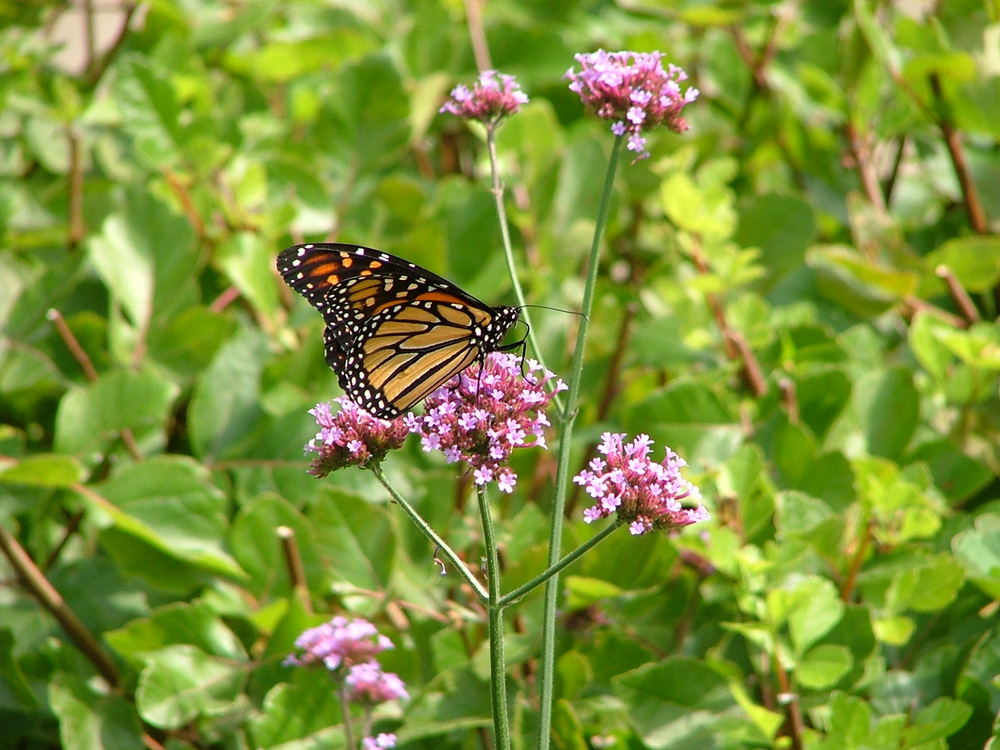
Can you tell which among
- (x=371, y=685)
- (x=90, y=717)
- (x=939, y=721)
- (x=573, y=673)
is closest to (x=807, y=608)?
(x=939, y=721)

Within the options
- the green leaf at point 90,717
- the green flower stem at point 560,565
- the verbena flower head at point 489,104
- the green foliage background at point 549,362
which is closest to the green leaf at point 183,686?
the green foliage background at point 549,362

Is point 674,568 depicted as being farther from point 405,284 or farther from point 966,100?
point 966,100

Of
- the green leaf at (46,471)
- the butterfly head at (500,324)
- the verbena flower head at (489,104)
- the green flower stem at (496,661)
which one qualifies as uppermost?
the verbena flower head at (489,104)

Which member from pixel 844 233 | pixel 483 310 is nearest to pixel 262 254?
pixel 483 310

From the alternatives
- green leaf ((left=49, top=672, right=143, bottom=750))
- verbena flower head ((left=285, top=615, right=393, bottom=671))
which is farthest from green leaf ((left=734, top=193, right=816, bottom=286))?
green leaf ((left=49, top=672, right=143, bottom=750))

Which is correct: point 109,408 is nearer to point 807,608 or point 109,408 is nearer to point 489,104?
→ point 489,104

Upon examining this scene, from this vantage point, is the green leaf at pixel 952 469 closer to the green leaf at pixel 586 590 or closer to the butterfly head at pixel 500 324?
the green leaf at pixel 586 590
